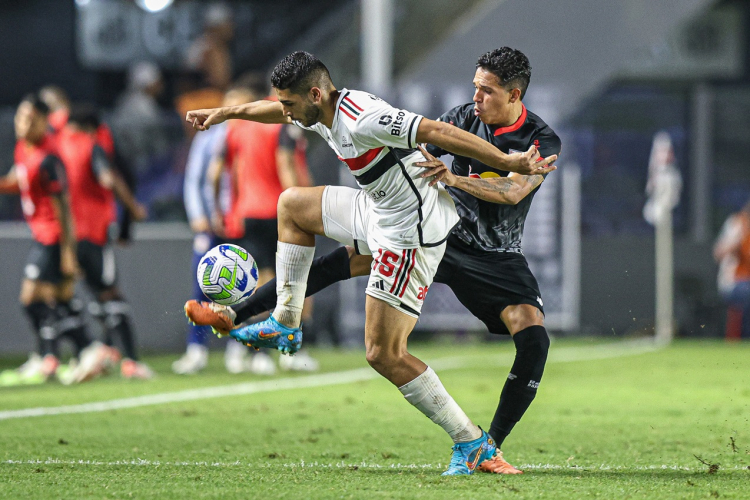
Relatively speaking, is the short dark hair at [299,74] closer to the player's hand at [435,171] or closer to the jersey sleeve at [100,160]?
the player's hand at [435,171]

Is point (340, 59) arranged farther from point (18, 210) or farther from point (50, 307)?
point (50, 307)

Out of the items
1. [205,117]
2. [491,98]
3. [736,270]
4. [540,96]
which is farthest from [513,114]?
[736,270]

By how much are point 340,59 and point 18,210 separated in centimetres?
496

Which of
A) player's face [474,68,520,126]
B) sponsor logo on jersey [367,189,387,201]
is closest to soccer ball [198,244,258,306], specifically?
sponsor logo on jersey [367,189,387,201]

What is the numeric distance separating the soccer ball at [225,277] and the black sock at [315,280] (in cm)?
6

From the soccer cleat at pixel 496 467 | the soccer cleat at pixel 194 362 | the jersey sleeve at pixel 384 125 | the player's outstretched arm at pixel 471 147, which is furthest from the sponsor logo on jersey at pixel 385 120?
the soccer cleat at pixel 194 362

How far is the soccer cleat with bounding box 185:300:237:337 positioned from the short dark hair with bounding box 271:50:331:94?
118cm

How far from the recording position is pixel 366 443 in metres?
6.34

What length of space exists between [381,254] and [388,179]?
35 cm

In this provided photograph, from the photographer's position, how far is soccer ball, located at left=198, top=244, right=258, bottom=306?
18.7ft

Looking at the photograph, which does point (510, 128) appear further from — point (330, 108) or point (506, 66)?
point (330, 108)

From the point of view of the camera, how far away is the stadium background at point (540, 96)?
13992 mm

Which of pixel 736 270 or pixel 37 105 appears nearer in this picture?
pixel 37 105

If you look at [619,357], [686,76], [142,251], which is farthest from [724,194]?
[142,251]
